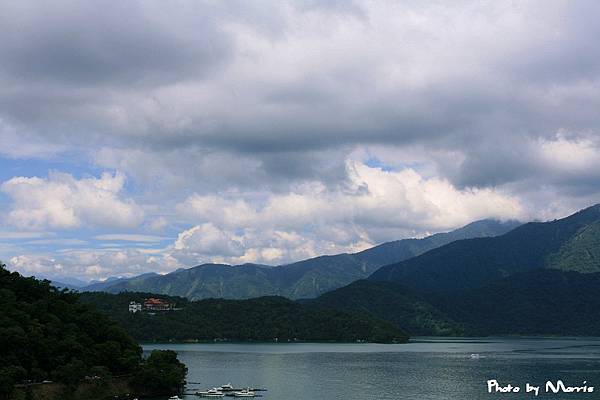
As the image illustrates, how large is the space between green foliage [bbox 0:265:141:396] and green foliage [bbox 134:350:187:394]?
313cm

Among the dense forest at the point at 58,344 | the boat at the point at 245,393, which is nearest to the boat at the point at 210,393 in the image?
the boat at the point at 245,393

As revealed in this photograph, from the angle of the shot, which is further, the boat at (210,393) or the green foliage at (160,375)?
the boat at (210,393)

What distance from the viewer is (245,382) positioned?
568 feet

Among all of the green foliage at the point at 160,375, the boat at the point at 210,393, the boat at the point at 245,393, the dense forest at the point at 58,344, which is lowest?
the boat at the point at 245,393

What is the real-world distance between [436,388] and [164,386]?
6838 cm

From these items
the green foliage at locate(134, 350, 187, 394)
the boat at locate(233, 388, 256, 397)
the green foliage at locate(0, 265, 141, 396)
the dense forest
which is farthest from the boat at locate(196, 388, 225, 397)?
the green foliage at locate(0, 265, 141, 396)

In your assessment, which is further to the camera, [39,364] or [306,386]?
[306,386]

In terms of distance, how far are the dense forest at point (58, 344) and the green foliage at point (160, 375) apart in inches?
8.3

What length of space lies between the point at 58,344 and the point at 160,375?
73.9ft

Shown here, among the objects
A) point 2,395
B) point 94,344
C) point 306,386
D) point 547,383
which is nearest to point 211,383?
point 306,386

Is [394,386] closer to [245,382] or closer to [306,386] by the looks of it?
[306,386]

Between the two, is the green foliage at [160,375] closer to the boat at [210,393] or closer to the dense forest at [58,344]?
the dense forest at [58,344]

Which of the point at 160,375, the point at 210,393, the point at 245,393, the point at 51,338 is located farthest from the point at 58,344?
the point at 245,393

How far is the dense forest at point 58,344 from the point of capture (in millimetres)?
119438
